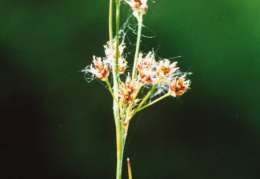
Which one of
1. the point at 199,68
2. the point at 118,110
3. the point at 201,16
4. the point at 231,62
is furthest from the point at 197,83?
the point at 118,110

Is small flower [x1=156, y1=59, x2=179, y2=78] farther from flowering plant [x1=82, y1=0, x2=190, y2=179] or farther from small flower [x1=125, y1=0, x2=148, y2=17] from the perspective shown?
small flower [x1=125, y1=0, x2=148, y2=17]

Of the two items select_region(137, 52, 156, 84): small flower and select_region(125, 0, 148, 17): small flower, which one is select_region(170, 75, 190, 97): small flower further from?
select_region(125, 0, 148, 17): small flower

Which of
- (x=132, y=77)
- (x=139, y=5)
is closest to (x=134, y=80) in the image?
(x=132, y=77)

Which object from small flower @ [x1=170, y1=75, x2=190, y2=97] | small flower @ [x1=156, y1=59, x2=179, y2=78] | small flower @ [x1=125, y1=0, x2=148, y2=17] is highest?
small flower @ [x1=125, y1=0, x2=148, y2=17]

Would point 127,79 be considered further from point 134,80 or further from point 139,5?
point 139,5

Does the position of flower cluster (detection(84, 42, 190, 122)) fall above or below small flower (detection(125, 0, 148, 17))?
below

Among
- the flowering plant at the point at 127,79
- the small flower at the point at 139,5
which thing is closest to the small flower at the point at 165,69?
the flowering plant at the point at 127,79

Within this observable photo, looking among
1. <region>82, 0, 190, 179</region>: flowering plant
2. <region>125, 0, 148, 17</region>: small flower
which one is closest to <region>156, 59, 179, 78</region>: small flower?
<region>82, 0, 190, 179</region>: flowering plant

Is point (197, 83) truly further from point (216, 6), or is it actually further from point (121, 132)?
point (121, 132)

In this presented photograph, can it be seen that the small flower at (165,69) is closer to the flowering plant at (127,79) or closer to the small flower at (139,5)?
the flowering plant at (127,79)

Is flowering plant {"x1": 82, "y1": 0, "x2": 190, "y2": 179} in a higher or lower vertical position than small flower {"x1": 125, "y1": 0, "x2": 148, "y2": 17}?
lower

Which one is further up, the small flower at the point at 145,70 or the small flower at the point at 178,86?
the small flower at the point at 145,70
